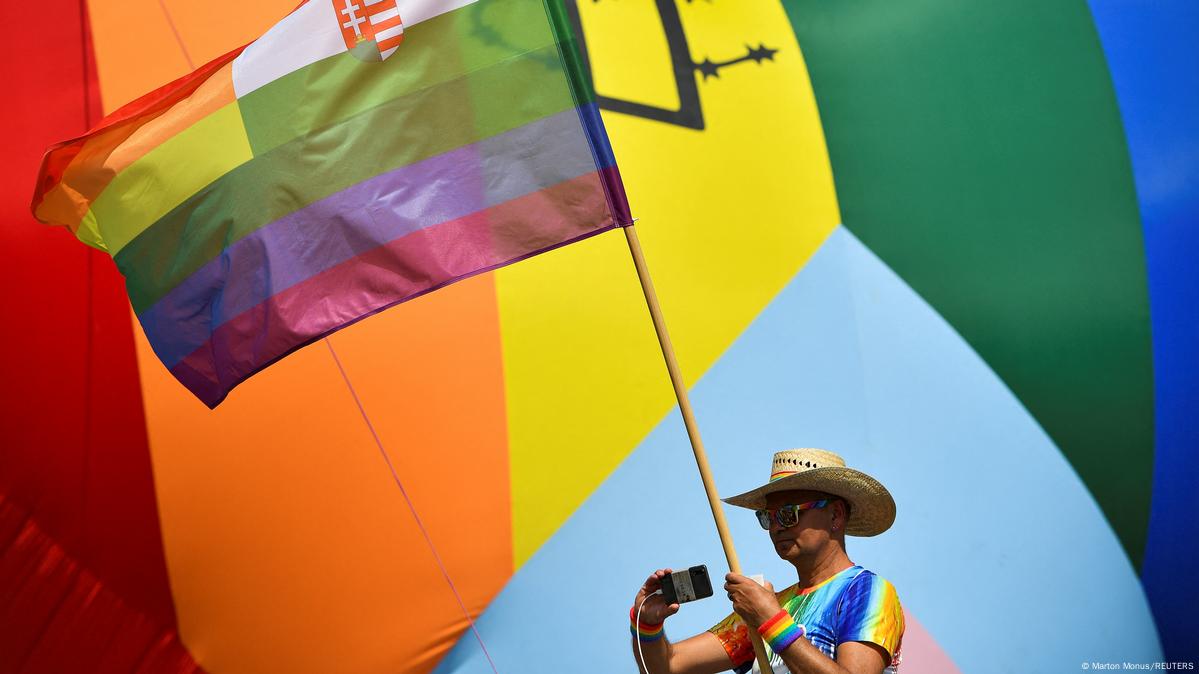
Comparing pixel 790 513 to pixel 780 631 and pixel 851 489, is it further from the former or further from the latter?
pixel 780 631

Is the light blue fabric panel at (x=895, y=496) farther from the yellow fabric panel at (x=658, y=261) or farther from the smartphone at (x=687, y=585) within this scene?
the smartphone at (x=687, y=585)

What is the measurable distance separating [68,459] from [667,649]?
2.26 metres

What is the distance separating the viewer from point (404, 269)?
307 cm

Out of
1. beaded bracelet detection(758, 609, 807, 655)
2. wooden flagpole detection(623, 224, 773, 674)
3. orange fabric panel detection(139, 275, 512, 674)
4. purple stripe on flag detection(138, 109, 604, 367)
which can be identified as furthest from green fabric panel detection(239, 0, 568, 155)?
beaded bracelet detection(758, 609, 807, 655)

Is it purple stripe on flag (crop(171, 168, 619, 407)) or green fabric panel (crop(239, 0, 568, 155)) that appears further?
green fabric panel (crop(239, 0, 568, 155))

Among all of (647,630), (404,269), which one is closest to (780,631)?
(647,630)

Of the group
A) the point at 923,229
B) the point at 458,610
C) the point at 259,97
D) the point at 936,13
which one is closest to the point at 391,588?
the point at 458,610

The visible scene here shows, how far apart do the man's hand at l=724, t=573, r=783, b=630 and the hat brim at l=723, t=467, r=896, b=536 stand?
25 centimetres

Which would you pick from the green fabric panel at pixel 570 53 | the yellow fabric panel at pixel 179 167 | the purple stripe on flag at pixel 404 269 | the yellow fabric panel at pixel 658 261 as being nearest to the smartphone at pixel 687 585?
the purple stripe on flag at pixel 404 269

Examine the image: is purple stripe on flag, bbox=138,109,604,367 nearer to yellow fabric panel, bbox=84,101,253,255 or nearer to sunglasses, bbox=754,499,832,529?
yellow fabric panel, bbox=84,101,253,255

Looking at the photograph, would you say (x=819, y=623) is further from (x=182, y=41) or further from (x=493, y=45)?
(x=182, y=41)

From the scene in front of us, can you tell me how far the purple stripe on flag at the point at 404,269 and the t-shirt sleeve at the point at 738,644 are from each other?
3.51ft

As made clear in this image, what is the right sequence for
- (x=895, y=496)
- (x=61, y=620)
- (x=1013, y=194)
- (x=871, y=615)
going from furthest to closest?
(x=1013, y=194), (x=895, y=496), (x=61, y=620), (x=871, y=615)

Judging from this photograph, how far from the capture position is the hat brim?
2.46m
